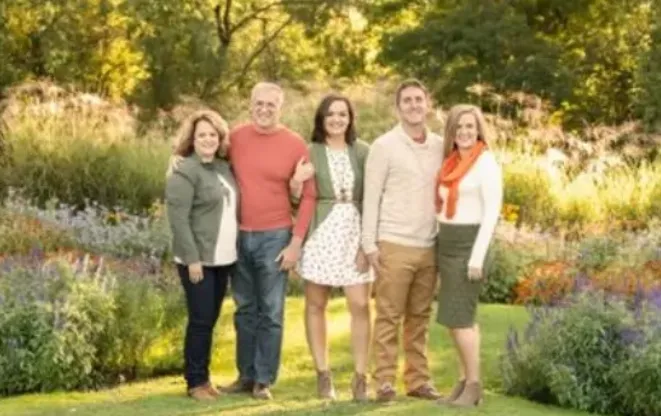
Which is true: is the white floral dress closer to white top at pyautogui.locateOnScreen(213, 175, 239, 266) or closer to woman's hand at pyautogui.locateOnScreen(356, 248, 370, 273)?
woman's hand at pyautogui.locateOnScreen(356, 248, 370, 273)

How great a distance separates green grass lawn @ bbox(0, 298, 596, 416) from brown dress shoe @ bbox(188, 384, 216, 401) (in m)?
0.06

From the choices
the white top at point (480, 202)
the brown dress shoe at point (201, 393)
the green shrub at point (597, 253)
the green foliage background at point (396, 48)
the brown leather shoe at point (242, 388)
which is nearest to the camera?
the white top at point (480, 202)

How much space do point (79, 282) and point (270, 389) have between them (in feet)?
4.05

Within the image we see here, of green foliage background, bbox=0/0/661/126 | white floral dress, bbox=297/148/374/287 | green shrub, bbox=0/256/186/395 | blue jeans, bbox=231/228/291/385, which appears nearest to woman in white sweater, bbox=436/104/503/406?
white floral dress, bbox=297/148/374/287

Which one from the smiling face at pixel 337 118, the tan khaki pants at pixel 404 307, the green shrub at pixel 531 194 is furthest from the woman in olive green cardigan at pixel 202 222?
the green shrub at pixel 531 194

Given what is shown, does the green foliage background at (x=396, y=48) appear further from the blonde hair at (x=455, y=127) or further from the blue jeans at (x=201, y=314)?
the blue jeans at (x=201, y=314)

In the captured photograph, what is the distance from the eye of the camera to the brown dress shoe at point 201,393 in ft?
22.7

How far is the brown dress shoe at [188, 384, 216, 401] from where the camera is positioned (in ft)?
22.7

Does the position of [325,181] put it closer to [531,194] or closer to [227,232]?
[227,232]

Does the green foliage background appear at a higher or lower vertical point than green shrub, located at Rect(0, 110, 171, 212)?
higher

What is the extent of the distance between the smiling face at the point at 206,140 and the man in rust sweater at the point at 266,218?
0.14 metres

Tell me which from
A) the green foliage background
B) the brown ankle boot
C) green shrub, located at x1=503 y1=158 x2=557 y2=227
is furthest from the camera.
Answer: the green foliage background

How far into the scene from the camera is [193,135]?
6.88 m

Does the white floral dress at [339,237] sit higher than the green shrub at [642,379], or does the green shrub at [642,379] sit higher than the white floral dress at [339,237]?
the white floral dress at [339,237]
